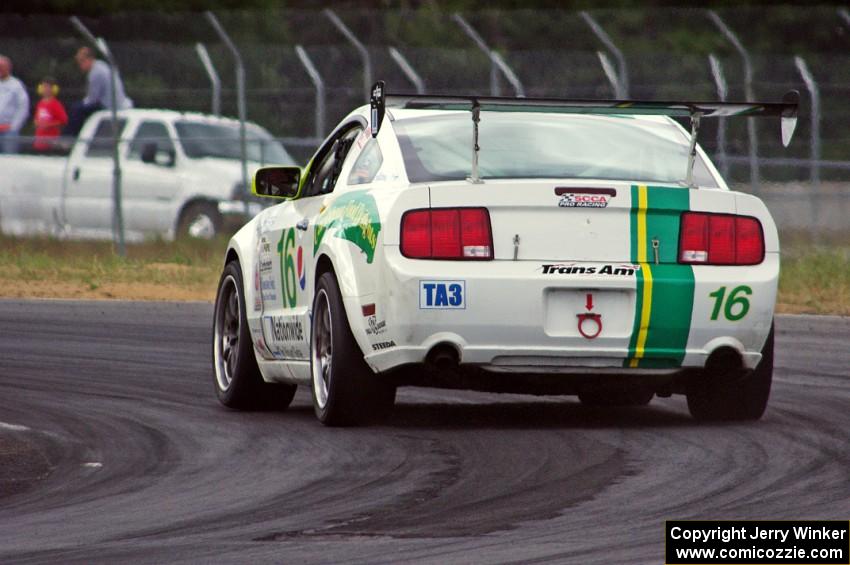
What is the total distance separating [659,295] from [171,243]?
15.9 m

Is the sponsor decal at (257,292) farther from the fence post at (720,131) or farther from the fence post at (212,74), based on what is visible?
the fence post at (212,74)

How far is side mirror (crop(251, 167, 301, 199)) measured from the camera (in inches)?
439

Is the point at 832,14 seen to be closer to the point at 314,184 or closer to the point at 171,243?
the point at 171,243

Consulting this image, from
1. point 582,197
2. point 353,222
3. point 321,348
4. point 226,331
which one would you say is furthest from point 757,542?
point 226,331

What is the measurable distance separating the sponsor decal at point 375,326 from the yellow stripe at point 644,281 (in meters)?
1.06

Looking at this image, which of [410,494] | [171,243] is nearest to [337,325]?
[410,494]

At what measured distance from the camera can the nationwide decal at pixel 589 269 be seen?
372 inches

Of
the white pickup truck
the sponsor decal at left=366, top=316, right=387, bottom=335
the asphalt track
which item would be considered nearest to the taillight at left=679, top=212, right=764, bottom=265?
the asphalt track

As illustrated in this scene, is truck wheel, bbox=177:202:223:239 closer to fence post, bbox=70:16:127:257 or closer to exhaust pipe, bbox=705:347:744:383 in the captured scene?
fence post, bbox=70:16:127:257

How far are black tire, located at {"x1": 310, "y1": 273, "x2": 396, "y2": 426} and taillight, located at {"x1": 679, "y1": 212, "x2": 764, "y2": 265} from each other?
1442mm

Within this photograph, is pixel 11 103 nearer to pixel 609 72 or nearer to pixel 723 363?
pixel 609 72

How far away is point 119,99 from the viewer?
87.7 feet

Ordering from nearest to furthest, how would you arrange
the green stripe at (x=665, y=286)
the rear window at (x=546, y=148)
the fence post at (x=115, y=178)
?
1. the green stripe at (x=665, y=286)
2. the rear window at (x=546, y=148)
3. the fence post at (x=115, y=178)

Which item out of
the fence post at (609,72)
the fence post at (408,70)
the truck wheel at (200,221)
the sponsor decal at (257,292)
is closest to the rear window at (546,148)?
the sponsor decal at (257,292)
